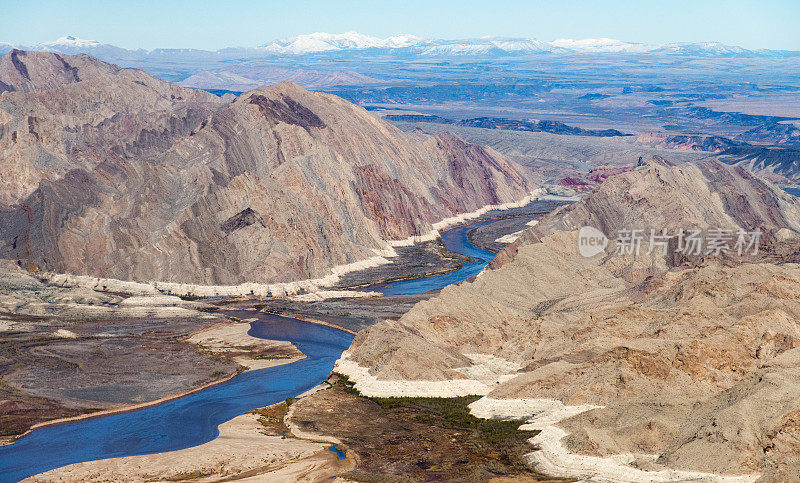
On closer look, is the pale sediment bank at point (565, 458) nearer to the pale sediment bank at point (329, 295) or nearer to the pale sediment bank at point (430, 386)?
the pale sediment bank at point (430, 386)

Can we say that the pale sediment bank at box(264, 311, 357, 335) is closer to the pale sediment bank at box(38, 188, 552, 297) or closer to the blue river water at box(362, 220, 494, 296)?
the pale sediment bank at box(38, 188, 552, 297)

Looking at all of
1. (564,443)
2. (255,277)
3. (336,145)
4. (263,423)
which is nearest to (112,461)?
(263,423)

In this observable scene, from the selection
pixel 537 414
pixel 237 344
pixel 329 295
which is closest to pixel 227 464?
pixel 537 414

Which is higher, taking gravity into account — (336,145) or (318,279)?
(336,145)

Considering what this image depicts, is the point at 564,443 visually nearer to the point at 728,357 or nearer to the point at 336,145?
the point at 728,357

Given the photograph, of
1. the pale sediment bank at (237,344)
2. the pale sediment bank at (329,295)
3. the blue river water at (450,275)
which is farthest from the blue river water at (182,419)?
the blue river water at (450,275)

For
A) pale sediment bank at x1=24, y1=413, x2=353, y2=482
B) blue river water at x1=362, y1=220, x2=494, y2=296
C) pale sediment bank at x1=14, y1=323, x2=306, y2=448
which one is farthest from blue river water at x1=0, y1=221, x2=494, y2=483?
blue river water at x1=362, y1=220, x2=494, y2=296

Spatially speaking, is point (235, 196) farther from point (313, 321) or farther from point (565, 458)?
point (565, 458)
